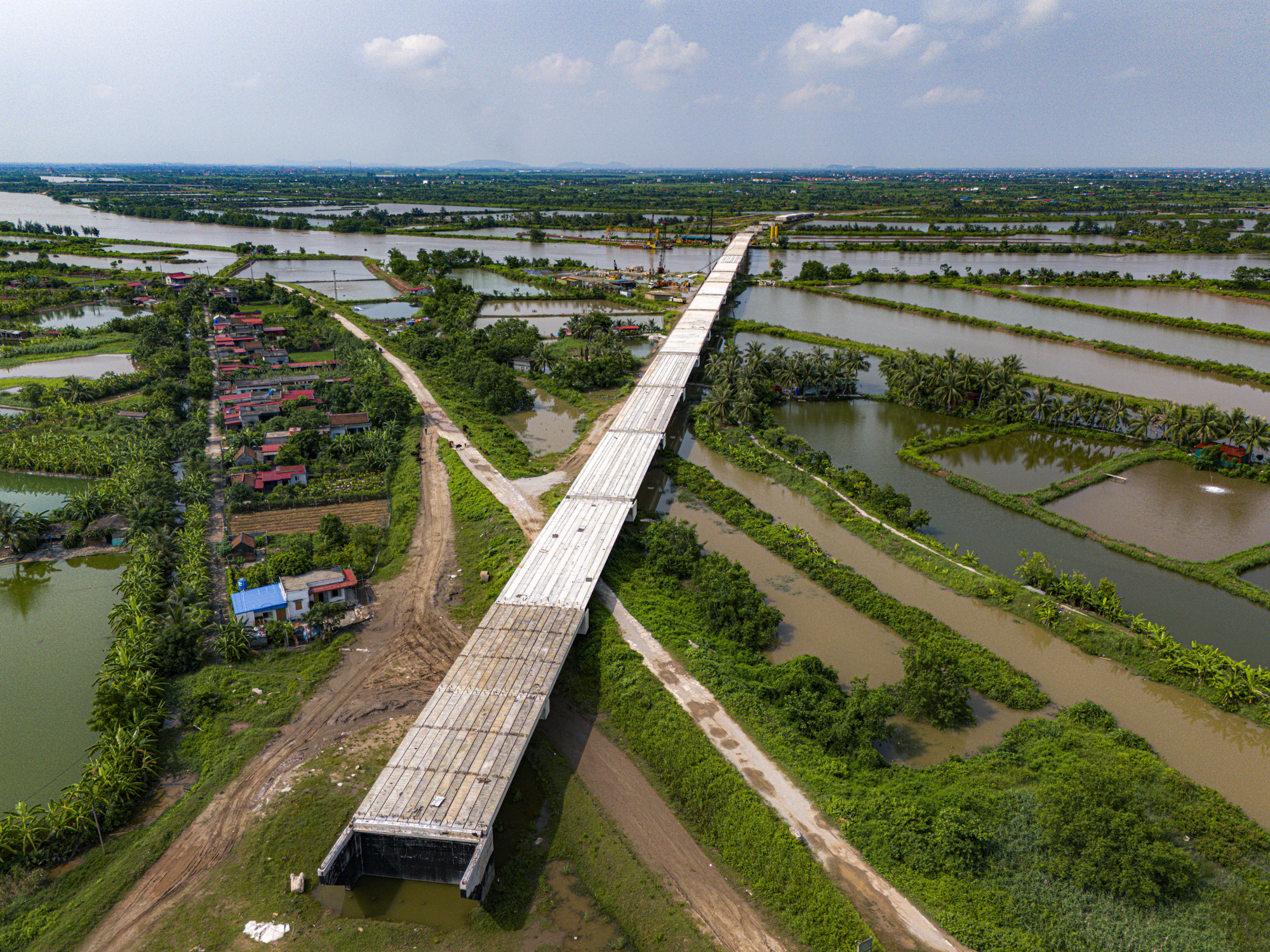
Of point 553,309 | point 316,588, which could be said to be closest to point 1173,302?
A: point 553,309

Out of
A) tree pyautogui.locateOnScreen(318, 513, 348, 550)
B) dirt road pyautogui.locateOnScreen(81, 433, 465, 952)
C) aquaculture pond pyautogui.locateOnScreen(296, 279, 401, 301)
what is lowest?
dirt road pyautogui.locateOnScreen(81, 433, 465, 952)

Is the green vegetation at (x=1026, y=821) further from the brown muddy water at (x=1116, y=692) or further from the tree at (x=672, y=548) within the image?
the tree at (x=672, y=548)

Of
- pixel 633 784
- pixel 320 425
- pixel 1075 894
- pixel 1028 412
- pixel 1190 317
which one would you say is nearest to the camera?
pixel 1075 894

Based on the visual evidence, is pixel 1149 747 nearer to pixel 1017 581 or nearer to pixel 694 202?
pixel 1017 581

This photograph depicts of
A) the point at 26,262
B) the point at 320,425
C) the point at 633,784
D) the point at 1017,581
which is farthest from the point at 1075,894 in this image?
the point at 26,262

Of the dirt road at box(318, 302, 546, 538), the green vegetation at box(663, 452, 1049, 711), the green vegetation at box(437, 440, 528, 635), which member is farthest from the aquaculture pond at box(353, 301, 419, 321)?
the green vegetation at box(663, 452, 1049, 711)

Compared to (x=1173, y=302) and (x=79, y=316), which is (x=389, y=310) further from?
(x=1173, y=302)

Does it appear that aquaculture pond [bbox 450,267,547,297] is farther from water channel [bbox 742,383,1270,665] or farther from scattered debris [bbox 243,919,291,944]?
scattered debris [bbox 243,919,291,944]
